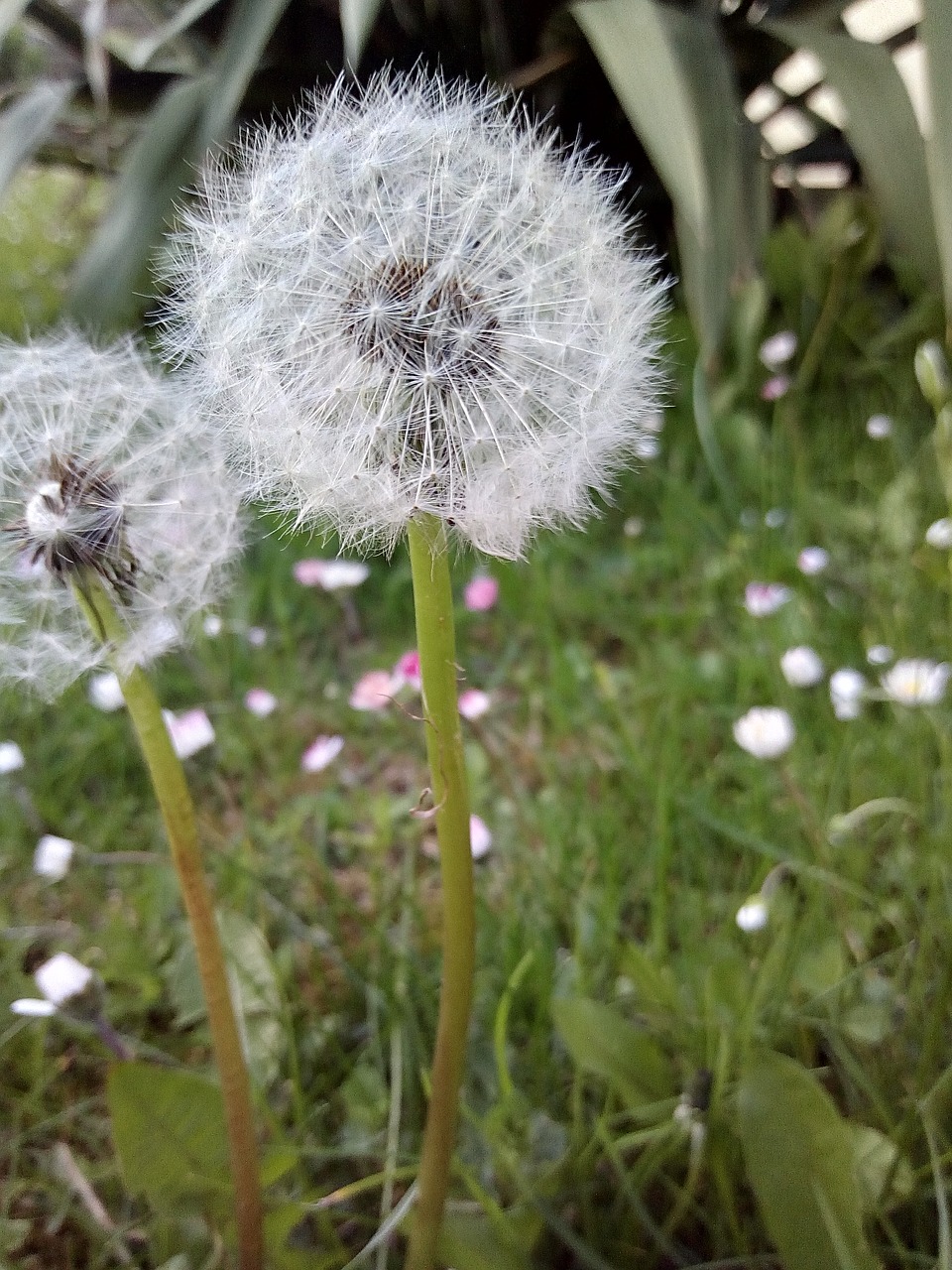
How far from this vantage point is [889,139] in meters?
0.78

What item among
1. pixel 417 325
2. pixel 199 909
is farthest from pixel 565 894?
pixel 417 325

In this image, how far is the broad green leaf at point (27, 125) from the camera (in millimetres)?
968

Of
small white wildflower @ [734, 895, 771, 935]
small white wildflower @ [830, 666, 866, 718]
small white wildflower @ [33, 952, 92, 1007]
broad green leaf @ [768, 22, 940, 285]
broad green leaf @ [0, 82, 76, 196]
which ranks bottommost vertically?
small white wildflower @ [830, 666, 866, 718]

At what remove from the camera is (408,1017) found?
23.5 inches

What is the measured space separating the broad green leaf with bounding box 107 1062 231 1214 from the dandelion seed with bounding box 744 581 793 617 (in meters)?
0.65

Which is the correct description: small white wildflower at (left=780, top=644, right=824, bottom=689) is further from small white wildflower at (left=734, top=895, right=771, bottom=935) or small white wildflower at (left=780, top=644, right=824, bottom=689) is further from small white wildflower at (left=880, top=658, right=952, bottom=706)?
small white wildflower at (left=734, top=895, right=771, bottom=935)

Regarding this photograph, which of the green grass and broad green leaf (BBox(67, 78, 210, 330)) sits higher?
broad green leaf (BBox(67, 78, 210, 330))

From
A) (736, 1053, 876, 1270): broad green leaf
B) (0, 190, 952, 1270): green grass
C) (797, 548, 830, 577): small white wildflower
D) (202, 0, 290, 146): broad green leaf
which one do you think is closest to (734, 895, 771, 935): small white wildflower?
(0, 190, 952, 1270): green grass

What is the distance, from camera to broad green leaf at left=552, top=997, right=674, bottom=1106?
0.53 meters

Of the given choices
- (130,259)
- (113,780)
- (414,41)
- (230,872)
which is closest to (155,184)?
(130,259)

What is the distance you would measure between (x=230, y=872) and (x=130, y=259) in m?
0.69

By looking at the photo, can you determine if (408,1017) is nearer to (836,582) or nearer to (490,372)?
(490,372)

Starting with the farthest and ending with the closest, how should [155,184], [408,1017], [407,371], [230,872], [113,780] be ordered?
[155,184] < [113,780] < [230,872] < [408,1017] < [407,371]

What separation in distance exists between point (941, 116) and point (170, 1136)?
0.71m
